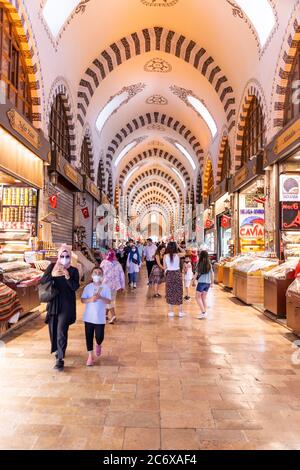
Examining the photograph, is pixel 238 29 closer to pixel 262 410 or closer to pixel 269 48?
pixel 269 48

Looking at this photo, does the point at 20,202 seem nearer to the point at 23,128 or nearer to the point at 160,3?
the point at 23,128

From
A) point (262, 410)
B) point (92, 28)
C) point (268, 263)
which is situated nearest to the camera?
point (262, 410)

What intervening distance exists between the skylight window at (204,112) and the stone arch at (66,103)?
227 inches

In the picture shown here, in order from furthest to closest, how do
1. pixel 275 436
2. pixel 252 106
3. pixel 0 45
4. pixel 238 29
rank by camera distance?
pixel 252 106 < pixel 238 29 < pixel 0 45 < pixel 275 436

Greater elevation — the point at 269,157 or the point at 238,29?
the point at 238,29

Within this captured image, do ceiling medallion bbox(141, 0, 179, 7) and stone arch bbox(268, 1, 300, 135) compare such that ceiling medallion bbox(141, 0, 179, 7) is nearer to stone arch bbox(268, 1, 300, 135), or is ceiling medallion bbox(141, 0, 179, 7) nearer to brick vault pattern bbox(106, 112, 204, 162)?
stone arch bbox(268, 1, 300, 135)

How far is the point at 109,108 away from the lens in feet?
54.9

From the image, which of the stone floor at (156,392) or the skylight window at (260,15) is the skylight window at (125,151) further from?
the stone floor at (156,392)

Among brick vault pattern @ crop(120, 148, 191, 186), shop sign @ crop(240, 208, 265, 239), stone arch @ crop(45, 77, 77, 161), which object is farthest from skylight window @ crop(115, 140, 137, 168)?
shop sign @ crop(240, 208, 265, 239)

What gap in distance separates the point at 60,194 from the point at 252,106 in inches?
247

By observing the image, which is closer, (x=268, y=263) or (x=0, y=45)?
(x=0, y=45)

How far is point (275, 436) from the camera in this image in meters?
2.52

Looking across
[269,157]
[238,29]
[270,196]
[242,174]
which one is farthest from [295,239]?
[238,29]

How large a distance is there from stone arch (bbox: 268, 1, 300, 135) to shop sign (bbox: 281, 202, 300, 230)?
1.70 m
